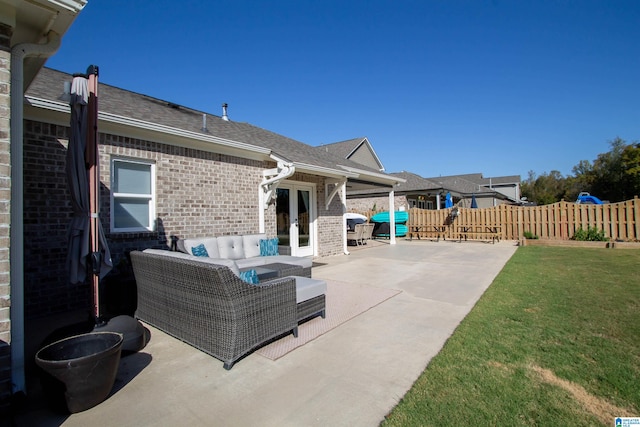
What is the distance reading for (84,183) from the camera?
11.0ft

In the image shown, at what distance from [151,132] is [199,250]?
8.50 ft

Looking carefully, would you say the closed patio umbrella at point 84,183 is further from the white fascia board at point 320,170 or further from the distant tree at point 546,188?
the distant tree at point 546,188

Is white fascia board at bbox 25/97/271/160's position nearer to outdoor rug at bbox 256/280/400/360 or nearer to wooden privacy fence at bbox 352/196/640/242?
outdoor rug at bbox 256/280/400/360

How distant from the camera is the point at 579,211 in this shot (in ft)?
46.5

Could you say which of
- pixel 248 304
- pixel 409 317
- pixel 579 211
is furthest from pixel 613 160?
pixel 248 304

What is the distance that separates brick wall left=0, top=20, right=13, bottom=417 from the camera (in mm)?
2410

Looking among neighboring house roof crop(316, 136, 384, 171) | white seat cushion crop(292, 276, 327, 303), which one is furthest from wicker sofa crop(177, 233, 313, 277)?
neighboring house roof crop(316, 136, 384, 171)

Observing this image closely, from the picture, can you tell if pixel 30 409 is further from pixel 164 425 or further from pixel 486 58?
pixel 486 58

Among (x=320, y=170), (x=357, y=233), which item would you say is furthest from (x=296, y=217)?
(x=357, y=233)

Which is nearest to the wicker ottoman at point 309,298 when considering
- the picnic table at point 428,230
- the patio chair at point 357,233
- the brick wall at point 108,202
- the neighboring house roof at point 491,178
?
Answer: the brick wall at point 108,202

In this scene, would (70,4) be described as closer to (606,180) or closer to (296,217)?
(296,217)

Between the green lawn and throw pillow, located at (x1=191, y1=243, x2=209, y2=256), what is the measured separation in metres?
4.73

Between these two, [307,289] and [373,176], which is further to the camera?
[373,176]

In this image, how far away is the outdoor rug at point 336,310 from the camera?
3.74 meters
